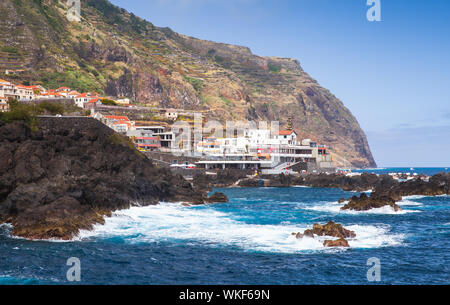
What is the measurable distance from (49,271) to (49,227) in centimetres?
987

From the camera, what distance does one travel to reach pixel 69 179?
4425 cm

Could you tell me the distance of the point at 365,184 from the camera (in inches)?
4085

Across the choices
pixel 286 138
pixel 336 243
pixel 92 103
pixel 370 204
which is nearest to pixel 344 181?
pixel 286 138

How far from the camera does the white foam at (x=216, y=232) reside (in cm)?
3269

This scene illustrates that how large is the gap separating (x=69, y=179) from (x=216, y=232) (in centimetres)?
1661

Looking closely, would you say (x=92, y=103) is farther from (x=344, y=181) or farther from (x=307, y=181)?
(x=344, y=181)

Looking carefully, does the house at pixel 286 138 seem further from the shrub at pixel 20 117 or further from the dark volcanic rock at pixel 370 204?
the shrub at pixel 20 117

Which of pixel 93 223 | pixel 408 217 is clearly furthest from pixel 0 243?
pixel 408 217

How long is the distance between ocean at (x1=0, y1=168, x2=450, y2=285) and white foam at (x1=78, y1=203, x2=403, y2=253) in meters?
0.08

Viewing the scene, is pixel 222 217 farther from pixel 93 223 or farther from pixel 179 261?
pixel 179 261

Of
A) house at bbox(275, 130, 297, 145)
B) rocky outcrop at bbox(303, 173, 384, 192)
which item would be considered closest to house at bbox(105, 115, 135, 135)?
house at bbox(275, 130, 297, 145)

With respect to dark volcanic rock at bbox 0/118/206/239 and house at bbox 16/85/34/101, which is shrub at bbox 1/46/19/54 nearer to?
house at bbox 16/85/34/101

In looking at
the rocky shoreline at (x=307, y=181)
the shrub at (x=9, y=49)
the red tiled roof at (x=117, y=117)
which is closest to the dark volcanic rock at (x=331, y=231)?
the rocky shoreline at (x=307, y=181)
